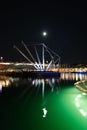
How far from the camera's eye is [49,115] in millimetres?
9883

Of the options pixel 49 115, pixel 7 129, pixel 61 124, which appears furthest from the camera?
pixel 49 115

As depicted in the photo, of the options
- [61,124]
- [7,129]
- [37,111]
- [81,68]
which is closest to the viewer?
[7,129]

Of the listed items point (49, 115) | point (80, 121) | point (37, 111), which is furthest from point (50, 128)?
point (37, 111)

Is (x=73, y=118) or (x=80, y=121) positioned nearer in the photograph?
(x=80, y=121)

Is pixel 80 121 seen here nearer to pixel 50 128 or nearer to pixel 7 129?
pixel 50 128

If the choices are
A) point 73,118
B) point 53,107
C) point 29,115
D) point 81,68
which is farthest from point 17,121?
point 81,68

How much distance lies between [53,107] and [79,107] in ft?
3.60

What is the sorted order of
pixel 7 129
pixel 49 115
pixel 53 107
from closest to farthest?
pixel 7 129
pixel 49 115
pixel 53 107

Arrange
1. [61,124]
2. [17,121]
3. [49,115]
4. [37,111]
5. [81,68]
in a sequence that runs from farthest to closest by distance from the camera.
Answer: [81,68], [37,111], [49,115], [17,121], [61,124]

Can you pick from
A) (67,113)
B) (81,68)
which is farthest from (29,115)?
(81,68)

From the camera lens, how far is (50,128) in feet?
25.4

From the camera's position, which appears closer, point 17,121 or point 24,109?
point 17,121

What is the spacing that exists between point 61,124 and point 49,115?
5.11 ft

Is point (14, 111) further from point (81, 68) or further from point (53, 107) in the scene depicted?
point (81, 68)
